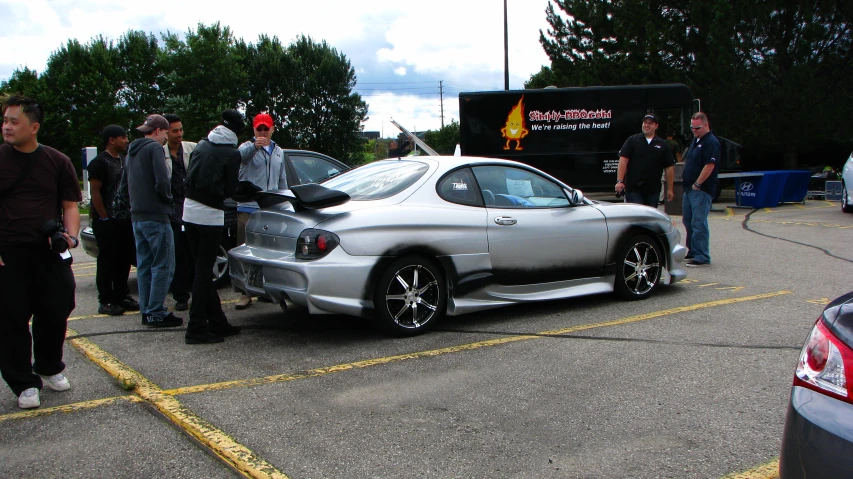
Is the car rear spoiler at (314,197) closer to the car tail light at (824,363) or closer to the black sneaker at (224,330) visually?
the black sneaker at (224,330)

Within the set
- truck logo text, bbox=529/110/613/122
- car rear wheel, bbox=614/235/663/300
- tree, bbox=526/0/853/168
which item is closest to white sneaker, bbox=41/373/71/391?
car rear wheel, bbox=614/235/663/300

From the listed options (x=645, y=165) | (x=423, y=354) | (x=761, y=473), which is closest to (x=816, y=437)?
(x=761, y=473)

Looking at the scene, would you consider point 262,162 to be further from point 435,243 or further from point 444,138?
point 444,138

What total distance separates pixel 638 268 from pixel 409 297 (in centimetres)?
246

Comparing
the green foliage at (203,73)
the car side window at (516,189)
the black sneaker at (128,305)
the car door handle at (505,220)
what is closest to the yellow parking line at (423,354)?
the car door handle at (505,220)

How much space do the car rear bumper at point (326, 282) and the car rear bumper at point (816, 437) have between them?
3.26 meters

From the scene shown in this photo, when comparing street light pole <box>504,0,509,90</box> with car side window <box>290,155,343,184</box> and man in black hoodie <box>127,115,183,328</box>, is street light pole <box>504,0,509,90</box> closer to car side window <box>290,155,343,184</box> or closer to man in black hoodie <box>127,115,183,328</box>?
car side window <box>290,155,343,184</box>

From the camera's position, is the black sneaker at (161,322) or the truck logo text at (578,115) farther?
the truck logo text at (578,115)

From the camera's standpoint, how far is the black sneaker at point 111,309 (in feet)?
21.0

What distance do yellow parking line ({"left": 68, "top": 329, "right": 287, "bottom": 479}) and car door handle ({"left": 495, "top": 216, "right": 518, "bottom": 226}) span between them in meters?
2.83

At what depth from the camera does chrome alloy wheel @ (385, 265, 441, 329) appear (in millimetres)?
5234

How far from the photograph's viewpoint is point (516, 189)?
6090mm

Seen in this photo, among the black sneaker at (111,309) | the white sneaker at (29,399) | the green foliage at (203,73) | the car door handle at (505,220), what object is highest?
the green foliage at (203,73)

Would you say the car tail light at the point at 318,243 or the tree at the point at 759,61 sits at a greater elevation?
the tree at the point at 759,61
